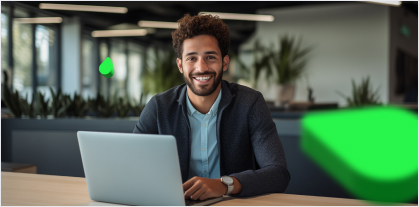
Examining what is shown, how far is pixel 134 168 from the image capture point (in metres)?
0.99

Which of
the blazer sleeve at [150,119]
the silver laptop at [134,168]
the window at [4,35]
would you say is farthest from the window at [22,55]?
the silver laptop at [134,168]

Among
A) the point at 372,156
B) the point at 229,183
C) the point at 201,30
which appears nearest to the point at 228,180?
the point at 229,183

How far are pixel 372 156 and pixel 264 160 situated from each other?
3.95ft

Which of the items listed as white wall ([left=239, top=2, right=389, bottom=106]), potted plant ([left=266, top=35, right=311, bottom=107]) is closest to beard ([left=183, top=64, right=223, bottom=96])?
potted plant ([left=266, top=35, right=311, bottom=107])

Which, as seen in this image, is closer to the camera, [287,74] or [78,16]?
[287,74]

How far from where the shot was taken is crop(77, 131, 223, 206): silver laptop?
95 centimetres

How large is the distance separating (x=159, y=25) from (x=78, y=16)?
80.3 inches

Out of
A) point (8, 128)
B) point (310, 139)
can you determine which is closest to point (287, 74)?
point (310, 139)

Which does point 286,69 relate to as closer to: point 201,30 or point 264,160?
point 201,30

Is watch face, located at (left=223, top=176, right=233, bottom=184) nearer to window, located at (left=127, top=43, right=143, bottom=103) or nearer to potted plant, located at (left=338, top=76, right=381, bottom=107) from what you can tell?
potted plant, located at (left=338, top=76, right=381, bottom=107)

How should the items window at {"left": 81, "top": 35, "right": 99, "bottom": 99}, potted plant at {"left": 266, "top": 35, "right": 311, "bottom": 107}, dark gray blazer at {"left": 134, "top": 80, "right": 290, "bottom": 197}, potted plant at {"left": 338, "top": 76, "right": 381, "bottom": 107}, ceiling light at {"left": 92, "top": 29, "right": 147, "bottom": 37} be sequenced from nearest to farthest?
dark gray blazer at {"left": 134, "top": 80, "right": 290, "bottom": 197} < potted plant at {"left": 338, "top": 76, "right": 381, "bottom": 107} < potted plant at {"left": 266, "top": 35, "right": 311, "bottom": 107} < window at {"left": 81, "top": 35, "right": 99, "bottom": 99} < ceiling light at {"left": 92, "top": 29, "right": 147, "bottom": 37}

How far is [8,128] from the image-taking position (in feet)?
9.49

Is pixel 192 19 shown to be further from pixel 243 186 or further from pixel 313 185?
pixel 313 185

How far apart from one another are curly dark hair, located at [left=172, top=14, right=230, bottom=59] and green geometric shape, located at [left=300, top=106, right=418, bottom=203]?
105 cm
